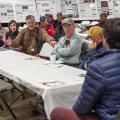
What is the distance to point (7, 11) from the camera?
9.54m

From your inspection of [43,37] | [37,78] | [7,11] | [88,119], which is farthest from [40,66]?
[7,11]

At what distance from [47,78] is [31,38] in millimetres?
2802

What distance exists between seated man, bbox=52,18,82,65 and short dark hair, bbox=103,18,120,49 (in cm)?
228

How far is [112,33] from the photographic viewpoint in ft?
7.47

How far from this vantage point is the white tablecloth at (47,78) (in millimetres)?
2758

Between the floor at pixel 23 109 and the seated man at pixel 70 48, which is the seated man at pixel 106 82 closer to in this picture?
the floor at pixel 23 109

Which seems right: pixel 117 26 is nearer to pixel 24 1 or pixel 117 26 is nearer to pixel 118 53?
pixel 118 53

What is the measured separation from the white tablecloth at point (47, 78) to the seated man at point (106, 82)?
0.42m

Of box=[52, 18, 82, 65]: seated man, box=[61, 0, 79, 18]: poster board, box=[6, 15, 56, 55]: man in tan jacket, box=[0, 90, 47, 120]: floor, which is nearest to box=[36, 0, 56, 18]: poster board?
box=[61, 0, 79, 18]: poster board

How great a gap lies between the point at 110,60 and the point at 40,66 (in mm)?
1739

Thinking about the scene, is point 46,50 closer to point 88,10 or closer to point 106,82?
point 106,82

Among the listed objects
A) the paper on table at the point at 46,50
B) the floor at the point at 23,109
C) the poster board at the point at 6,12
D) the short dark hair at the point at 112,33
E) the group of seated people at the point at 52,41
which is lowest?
→ the floor at the point at 23,109

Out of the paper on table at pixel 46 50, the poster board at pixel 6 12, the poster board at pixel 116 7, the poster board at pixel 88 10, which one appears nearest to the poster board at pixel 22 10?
the poster board at pixel 6 12

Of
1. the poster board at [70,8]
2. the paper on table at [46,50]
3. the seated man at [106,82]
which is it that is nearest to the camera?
the seated man at [106,82]
